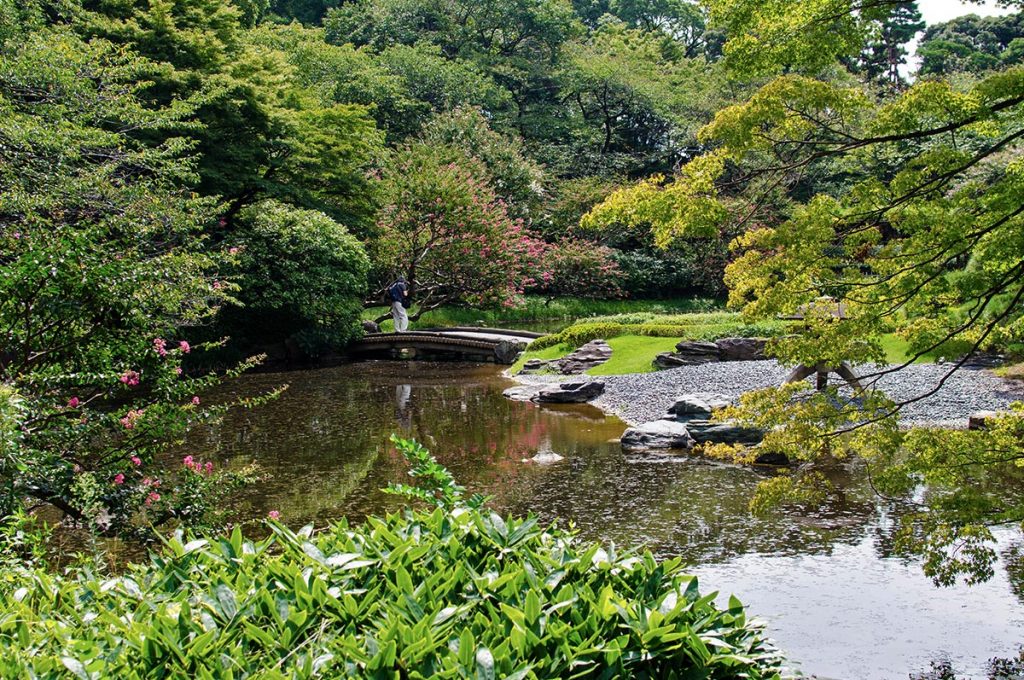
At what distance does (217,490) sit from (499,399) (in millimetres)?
11239

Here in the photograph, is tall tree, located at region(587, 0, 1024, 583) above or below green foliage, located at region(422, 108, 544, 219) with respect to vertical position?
below

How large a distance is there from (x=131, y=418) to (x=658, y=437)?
820cm

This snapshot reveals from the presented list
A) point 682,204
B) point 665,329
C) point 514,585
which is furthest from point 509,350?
point 514,585

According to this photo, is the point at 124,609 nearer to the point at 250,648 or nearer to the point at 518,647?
the point at 250,648

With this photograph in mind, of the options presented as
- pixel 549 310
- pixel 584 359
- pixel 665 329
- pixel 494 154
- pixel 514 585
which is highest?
pixel 494 154

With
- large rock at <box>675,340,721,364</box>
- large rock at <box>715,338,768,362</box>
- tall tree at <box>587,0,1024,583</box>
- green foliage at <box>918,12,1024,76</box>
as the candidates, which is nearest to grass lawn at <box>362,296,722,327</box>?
large rock at <box>715,338,768,362</box>

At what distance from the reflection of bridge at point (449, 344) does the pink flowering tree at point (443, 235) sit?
303 centimetres

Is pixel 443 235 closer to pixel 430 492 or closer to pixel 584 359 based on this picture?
pixel 584 359

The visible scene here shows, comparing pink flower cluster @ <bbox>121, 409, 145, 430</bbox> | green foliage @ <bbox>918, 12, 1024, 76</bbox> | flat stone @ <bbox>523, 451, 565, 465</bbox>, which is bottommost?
flat stone @ <bbox>523, 451, 565, 465</bbox>

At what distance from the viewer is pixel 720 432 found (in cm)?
1270

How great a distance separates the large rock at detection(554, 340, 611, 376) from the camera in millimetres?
21016

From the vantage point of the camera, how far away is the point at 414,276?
98.5ft

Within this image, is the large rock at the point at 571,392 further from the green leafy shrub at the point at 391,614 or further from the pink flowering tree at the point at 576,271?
the pink flowering tree at the point at 576,271

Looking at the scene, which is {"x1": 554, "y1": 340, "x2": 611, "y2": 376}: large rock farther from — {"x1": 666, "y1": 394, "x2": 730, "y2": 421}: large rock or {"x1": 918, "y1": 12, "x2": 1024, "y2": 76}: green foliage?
{"x1": 918, "y1": 12, "x2": 1024, "y2": 76}: green foliage
